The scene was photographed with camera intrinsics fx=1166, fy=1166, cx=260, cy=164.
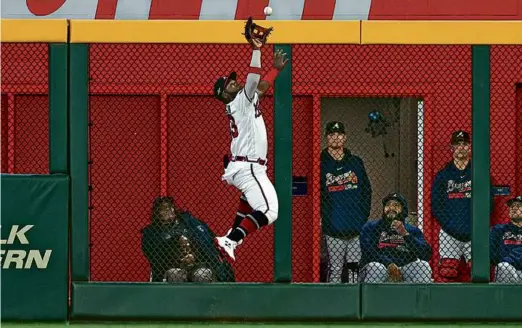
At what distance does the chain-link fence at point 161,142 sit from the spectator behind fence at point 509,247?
1770 mm

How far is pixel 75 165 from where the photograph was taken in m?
7.76

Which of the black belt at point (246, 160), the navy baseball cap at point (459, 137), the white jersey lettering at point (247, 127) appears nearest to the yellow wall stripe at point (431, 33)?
the white jersey lettering at point (247, 127)

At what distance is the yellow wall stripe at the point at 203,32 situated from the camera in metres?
7.72

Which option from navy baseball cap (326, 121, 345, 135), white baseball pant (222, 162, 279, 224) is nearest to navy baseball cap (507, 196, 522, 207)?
navy baseball cap (326, 121, 345, 135)

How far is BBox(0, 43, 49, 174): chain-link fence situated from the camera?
9281mm

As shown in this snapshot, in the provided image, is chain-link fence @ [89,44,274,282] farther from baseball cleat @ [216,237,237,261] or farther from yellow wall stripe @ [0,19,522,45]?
yellow wall stripe @ [0,19,522,45]

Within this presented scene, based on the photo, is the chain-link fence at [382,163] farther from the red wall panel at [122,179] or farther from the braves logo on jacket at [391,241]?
the red wall panel at [122,179]

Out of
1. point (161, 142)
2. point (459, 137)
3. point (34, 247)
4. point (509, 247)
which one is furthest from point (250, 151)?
point (161, 142)

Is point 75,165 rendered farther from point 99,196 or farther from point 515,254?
point 515,254

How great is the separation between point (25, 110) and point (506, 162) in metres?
4.08

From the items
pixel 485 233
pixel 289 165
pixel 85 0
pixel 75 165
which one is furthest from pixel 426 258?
pixel 85 0

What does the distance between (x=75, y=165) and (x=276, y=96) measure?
1.42 m

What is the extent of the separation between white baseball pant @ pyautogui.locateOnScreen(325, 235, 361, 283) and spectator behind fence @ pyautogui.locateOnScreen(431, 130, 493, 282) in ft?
2.10

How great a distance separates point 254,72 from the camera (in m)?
7.64
